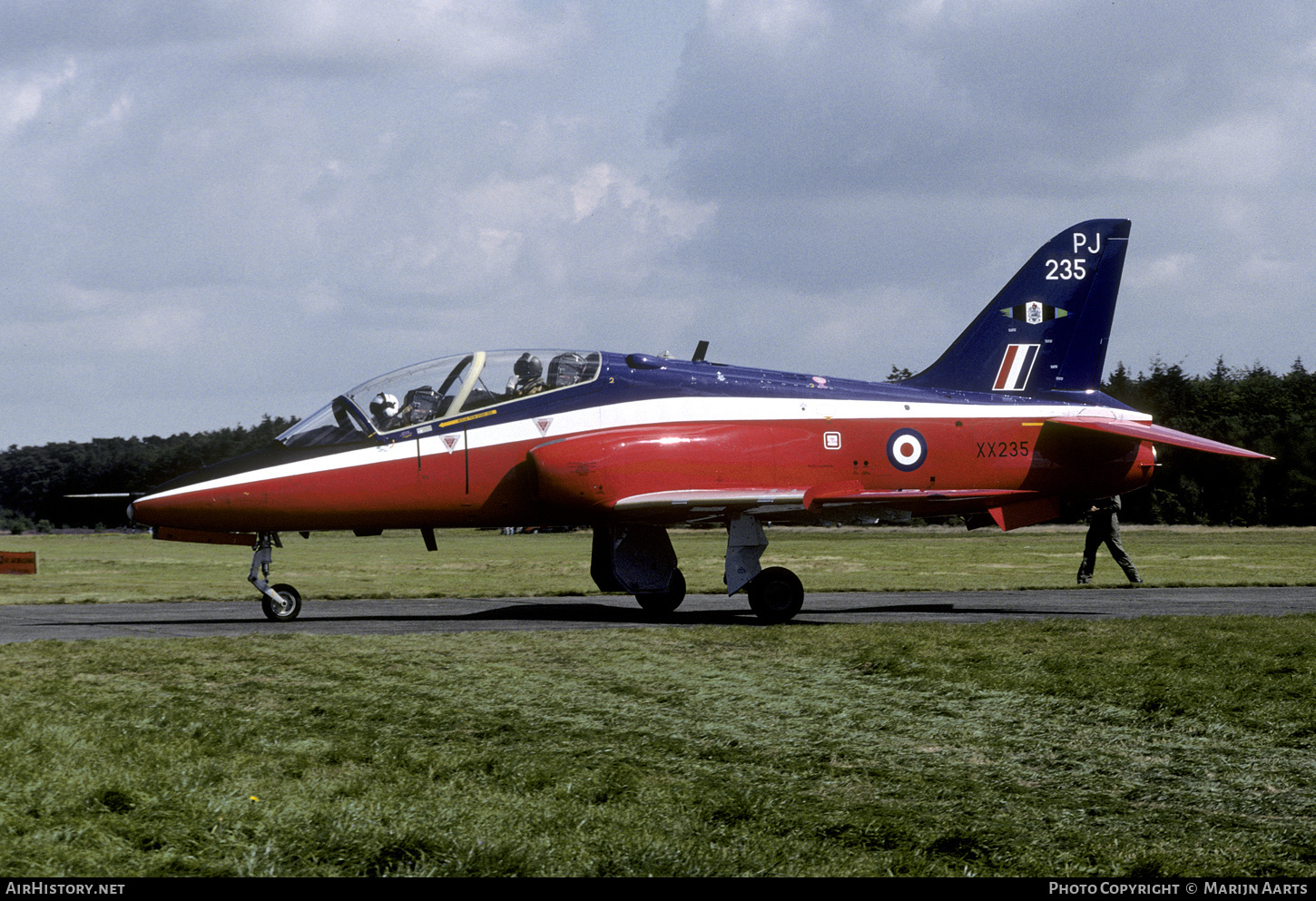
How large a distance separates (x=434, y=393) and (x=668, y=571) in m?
3.92

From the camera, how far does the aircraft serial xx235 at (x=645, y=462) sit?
48.5ft

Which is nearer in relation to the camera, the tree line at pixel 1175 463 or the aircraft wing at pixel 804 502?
the aircraft wing at pixel 804 502

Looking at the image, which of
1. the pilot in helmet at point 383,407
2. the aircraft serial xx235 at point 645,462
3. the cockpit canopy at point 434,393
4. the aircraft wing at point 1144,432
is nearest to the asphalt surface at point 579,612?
the aircraft serial xx235 at point 645,462

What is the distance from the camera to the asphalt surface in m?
13.8

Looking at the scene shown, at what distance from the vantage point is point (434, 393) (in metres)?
15.3

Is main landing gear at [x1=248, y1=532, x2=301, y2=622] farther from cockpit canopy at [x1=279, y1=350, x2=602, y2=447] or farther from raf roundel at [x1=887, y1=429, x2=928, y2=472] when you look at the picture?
raf roundel at [x1=887, y1=429, x2=928, y2=472]

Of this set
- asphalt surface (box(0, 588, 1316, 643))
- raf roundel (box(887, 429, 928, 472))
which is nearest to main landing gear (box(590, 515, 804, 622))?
asphalt surface (box(0, 588, 1316, 643))

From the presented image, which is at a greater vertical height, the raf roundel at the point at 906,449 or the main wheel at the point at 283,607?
the raf roundel at the point at 906,449

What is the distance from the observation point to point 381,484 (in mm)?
14852

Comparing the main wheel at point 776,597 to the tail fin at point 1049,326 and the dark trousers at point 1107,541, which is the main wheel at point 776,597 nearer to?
the tail fin at point 1049,326

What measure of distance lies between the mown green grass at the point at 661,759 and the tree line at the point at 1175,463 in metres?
7.45

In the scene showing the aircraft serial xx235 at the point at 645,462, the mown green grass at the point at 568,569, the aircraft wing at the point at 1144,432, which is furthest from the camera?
the mown green grass at the point at 568,569

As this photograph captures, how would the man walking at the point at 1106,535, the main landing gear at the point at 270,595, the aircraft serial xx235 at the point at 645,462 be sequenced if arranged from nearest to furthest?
the aircraft serial xx235 at the point at 645,462, the main landing gear at the point at 270,595, the man walking at the point at 1106,535

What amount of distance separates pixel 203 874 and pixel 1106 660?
7627 millimetres
